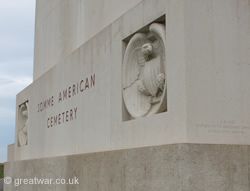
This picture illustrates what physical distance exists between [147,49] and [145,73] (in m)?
0.40

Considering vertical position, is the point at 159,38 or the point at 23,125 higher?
the point at 159,38

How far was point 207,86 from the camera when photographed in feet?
18.8

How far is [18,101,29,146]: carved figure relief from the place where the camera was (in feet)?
42.8

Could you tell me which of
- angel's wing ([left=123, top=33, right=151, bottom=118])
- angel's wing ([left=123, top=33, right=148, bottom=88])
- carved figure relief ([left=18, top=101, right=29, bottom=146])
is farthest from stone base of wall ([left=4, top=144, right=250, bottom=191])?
carved figure relief ([left=18, top=101, right=29, bottom=146])

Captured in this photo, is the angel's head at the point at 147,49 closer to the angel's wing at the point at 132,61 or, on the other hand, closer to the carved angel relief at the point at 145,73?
the carved angel relief at the point at 145,73

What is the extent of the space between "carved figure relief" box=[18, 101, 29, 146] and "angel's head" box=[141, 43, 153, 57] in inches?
279

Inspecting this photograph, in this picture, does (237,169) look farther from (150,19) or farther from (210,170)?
(150,19)

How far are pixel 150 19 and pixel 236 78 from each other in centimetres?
167

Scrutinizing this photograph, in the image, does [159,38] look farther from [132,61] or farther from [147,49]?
[132,61]

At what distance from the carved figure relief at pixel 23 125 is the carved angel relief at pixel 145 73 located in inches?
257

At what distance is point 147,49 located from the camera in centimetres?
670

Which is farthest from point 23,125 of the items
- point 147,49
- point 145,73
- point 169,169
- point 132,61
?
point 169,169

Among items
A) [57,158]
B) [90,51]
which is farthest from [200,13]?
[57,158]

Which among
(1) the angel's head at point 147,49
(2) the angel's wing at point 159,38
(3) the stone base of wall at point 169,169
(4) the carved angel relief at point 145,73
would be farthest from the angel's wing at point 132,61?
(3) the stone base of wall at point 169,169
